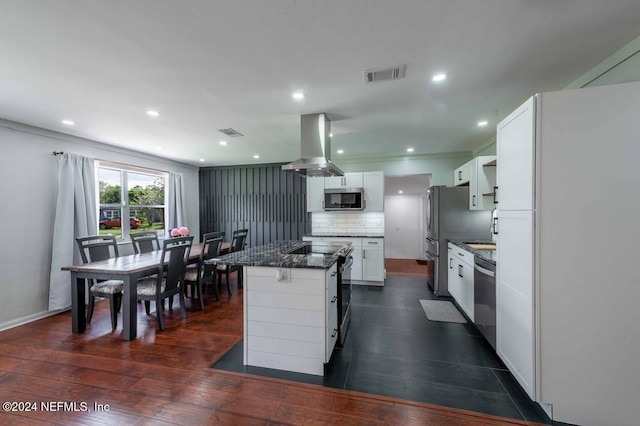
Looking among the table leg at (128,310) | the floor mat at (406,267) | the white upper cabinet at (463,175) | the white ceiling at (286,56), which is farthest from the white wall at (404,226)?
the table leg at (128,310)

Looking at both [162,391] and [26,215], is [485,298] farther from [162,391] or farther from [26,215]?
[26,215]

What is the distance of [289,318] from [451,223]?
2995mm

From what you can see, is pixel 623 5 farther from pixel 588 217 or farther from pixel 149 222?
pixel 149 222

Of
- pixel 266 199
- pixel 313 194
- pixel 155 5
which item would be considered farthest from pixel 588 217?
pixel 266 199

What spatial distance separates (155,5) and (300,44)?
852 mm

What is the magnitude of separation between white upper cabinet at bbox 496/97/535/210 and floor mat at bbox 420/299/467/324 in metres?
1.72

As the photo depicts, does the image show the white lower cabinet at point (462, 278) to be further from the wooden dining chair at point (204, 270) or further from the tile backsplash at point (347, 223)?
the wooden dining chair at point (204, 270)

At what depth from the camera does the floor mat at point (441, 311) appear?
3.20 metres

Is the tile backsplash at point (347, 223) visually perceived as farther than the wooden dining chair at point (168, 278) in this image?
Yes

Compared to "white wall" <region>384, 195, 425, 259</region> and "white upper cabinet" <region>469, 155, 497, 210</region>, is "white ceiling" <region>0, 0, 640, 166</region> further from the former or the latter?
"white wall" <region>384, 195, 425, 259</region>

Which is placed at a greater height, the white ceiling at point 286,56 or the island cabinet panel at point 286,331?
the white ceiling at point 286,56

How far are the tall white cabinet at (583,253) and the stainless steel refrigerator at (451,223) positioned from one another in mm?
2283

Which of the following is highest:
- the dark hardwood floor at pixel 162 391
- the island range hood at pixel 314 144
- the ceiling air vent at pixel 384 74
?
the ceiling air vent at pixel 384 74

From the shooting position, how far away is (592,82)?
7.03 ft
